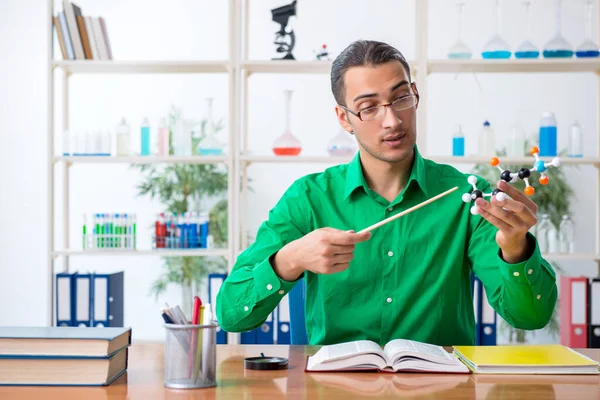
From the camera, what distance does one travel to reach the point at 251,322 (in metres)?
1.78

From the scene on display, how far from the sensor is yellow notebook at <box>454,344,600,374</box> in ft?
4.70

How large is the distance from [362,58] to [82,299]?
6.85 feet

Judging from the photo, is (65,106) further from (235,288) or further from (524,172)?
(524,172)

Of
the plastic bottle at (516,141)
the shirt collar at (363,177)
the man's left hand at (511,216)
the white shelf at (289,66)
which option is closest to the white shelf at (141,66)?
the white shelf at (289,66)

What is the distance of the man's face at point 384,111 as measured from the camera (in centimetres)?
183

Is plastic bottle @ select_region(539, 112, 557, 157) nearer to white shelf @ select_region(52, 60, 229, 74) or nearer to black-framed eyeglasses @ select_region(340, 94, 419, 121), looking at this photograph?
white shelf @ select_region(52, 60, 229, 74)

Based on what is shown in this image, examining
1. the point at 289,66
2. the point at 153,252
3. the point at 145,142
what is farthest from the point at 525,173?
the point at 145,142

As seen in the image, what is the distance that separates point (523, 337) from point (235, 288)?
3556 millimetres

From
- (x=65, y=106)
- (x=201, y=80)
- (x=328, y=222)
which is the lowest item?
(x=328, y=222)

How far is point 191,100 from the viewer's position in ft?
16.7

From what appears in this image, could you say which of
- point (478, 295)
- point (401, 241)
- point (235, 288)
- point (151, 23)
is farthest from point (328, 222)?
point (151, 23)

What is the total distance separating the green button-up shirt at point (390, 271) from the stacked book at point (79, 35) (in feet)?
6.50

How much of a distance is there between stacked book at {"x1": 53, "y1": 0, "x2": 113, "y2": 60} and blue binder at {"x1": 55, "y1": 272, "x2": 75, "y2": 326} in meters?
1.02

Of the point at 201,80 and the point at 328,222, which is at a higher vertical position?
the point at 201,80
